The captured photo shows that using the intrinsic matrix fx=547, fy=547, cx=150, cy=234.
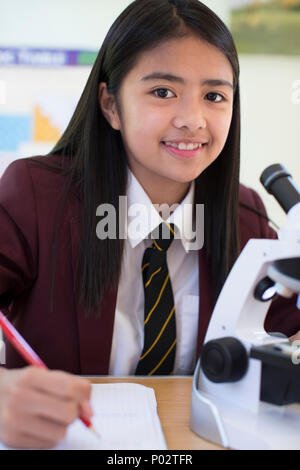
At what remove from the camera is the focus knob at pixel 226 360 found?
0.73 metres

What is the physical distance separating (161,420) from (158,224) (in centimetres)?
41

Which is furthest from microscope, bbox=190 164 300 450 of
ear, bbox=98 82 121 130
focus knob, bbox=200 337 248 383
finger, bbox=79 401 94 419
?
ear, bbox=98 82 121 130

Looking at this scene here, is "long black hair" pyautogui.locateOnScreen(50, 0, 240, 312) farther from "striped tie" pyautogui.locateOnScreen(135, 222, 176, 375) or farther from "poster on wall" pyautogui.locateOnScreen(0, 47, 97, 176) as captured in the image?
"poster on wall" pyautogui.locateOnScreen(0, 47, 97, 176)

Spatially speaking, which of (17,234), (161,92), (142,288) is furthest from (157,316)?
(161,92)

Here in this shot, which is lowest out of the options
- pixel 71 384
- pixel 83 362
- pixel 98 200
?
pixel 83 362

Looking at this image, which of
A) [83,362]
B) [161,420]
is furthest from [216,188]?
[161,420]

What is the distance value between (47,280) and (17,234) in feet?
0.35

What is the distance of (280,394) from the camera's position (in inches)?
29.1

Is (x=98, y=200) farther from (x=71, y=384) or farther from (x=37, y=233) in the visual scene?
(x=71, y=384)

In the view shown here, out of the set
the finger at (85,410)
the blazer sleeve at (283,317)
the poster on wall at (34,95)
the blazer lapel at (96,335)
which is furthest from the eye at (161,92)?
the poster on wall at (34,95)

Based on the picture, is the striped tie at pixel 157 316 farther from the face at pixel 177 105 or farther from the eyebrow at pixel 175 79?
the eyebrow at pixel 175 79

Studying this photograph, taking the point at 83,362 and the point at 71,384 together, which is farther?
the point at 83,362

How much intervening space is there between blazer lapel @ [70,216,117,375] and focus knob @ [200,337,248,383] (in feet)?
1.03

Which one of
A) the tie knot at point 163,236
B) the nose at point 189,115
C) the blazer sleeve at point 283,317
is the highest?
the nose at point 189,115
